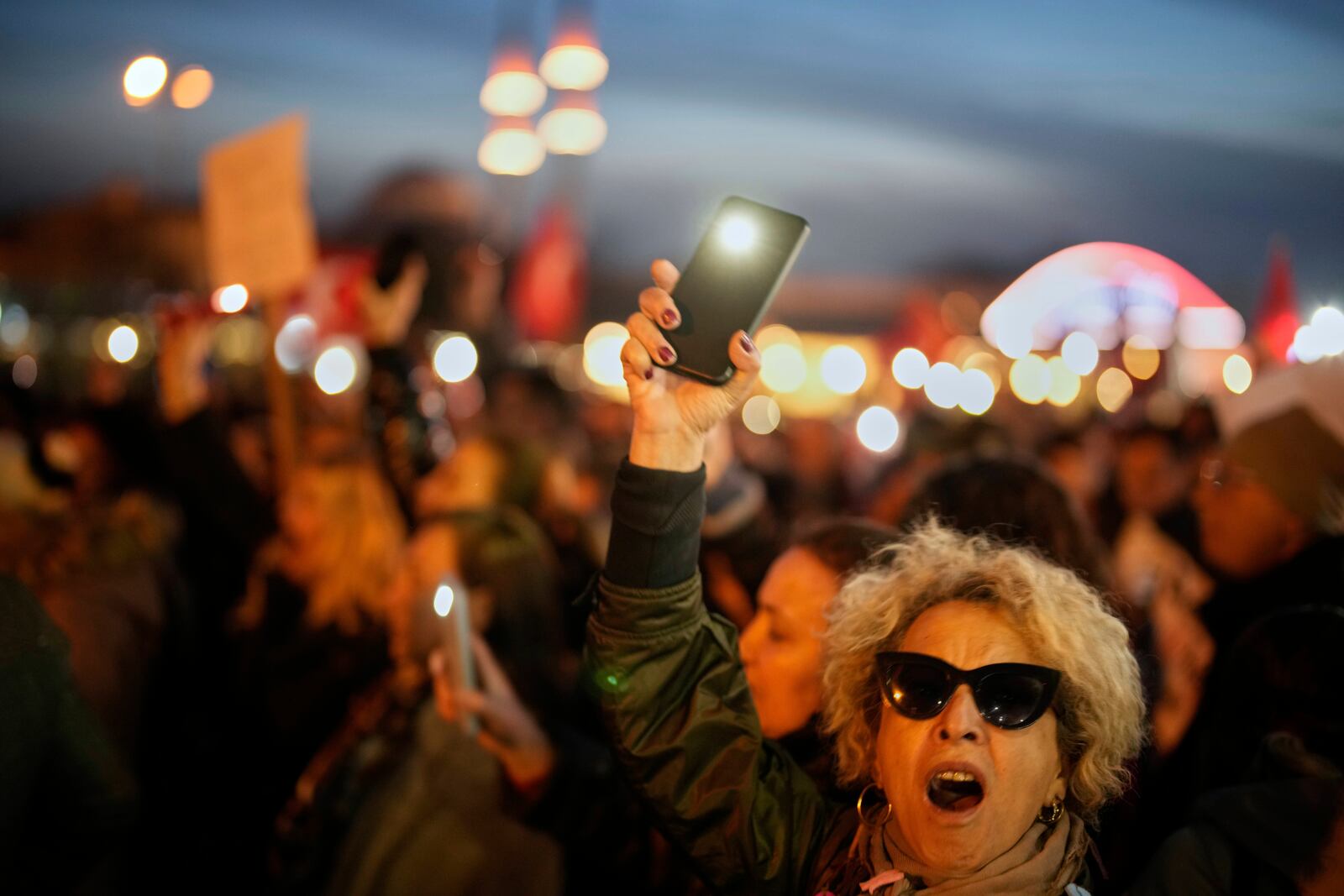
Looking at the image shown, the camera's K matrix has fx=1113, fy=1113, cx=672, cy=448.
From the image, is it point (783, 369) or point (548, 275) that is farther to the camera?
point (783, 369)

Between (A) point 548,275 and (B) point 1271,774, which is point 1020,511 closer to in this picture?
(B) point 1271,774

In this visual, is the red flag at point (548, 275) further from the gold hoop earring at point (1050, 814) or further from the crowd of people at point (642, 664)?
the gold hoop earring at point (1050, 814)

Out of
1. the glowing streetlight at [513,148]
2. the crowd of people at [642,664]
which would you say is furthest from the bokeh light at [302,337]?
the crowd of people at [642,664]

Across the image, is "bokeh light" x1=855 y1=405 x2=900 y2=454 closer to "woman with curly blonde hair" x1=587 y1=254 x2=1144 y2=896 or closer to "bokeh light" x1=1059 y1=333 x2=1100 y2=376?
"woman with curly blonde hair" x1=587 y1=254 x2=1144 y2=896

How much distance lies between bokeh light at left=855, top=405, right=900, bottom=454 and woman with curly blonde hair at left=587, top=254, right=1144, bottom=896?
7336mm

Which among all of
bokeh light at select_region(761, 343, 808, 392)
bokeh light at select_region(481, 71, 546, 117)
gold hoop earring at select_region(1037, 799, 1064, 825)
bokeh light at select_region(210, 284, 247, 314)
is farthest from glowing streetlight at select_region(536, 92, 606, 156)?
bokeh light at select_region(761, 343, 808, 392)

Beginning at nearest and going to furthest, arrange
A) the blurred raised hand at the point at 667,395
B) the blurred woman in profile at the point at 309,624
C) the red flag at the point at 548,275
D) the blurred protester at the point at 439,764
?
1. the blurred raised hand at the point at 667,395
2. the blurred protester at the point at 439,764
3. the blurred woman in profile at the point at 309,624
4. the red flag at the point at 548,275

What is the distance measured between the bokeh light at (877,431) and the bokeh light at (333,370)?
4846 millimetres

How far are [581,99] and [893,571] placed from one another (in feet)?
28.3

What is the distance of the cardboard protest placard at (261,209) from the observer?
5723mm

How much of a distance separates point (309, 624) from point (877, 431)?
624 cm

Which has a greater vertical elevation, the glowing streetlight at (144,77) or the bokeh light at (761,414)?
the glowing streetlight at (144,77)

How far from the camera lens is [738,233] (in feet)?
6.78

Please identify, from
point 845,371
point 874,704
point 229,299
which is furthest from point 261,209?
point 845,371
